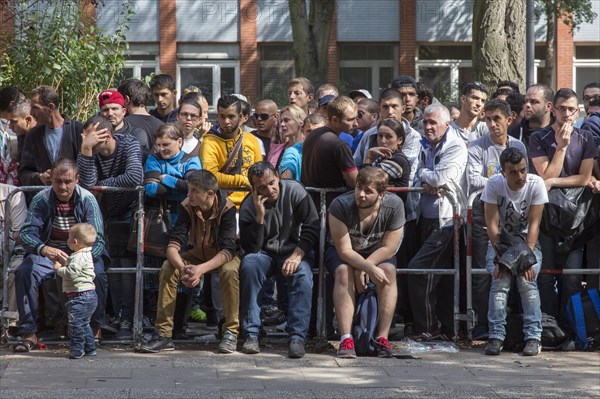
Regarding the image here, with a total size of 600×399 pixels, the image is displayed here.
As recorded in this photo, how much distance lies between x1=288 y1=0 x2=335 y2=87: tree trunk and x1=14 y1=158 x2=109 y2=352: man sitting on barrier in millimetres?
16033

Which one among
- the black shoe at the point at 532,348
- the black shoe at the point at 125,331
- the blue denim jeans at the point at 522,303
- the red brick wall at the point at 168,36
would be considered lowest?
the black shoe at the point at 532,348

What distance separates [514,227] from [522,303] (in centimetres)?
65

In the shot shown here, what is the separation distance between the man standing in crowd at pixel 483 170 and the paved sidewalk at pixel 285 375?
1.83ft

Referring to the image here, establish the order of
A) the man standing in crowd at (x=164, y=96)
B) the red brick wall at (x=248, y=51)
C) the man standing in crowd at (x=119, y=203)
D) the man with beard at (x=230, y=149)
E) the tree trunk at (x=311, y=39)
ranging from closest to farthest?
the man standing in crowd at (x=119, y=203) → the man with beard at (x=230, y=149) → the man standing in crowd at (x=164, y=96) → the tree trunk at (x=311, y=39) → the red brick wall at (x=248, y=51)

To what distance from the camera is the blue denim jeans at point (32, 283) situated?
939 centimetres

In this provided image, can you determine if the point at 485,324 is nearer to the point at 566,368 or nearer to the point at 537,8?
the point at 566,368

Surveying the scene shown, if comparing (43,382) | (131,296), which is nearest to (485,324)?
(131,296)

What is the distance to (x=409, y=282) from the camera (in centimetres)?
1003

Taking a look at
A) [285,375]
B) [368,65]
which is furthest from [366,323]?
[368,65]

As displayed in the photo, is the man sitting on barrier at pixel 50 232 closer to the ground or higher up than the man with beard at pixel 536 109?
closer to the ground

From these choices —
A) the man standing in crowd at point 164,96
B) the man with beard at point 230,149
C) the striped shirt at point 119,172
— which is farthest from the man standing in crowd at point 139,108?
the man with beard at point 230,149

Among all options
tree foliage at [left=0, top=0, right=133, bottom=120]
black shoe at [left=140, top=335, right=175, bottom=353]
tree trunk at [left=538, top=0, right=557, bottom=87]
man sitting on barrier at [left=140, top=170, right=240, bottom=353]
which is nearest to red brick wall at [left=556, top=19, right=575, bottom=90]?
tree trunk at [left=538, top=0, right=557, bottom=87]

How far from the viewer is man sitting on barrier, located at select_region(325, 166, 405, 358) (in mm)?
9336

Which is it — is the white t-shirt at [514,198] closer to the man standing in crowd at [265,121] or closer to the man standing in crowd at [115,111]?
the man standing in crowd at [265,121]
